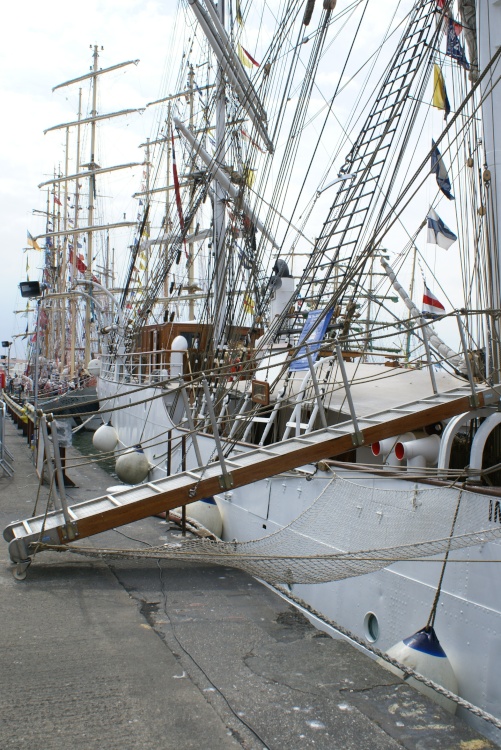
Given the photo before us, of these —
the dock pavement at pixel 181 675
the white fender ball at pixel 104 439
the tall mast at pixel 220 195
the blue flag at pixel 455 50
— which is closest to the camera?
the dock pavement at pixel 181 675

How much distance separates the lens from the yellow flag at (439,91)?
11.3 meters

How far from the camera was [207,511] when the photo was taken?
9727 mm

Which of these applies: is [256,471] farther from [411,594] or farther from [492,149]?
[492,149]

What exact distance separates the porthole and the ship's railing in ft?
30.1

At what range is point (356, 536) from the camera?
6.37 metres

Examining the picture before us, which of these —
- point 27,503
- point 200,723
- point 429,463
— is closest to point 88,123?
point 27,503

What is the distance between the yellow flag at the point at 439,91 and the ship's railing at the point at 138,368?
7.38 meters

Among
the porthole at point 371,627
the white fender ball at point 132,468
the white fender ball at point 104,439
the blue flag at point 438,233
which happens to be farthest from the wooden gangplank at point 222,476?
the white fender ball at point 104,439

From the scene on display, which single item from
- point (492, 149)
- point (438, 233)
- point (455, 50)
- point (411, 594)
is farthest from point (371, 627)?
point (455, 50)

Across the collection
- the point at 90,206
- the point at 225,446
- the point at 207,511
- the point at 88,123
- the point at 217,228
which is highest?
the point at 88,123

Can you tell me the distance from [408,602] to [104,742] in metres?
3.57

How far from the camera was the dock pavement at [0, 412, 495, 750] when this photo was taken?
3287 millimetres

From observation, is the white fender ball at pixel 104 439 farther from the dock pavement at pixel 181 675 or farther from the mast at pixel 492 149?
the mast at pixel 492 149

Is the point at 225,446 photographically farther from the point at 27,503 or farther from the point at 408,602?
the point at 408,602
